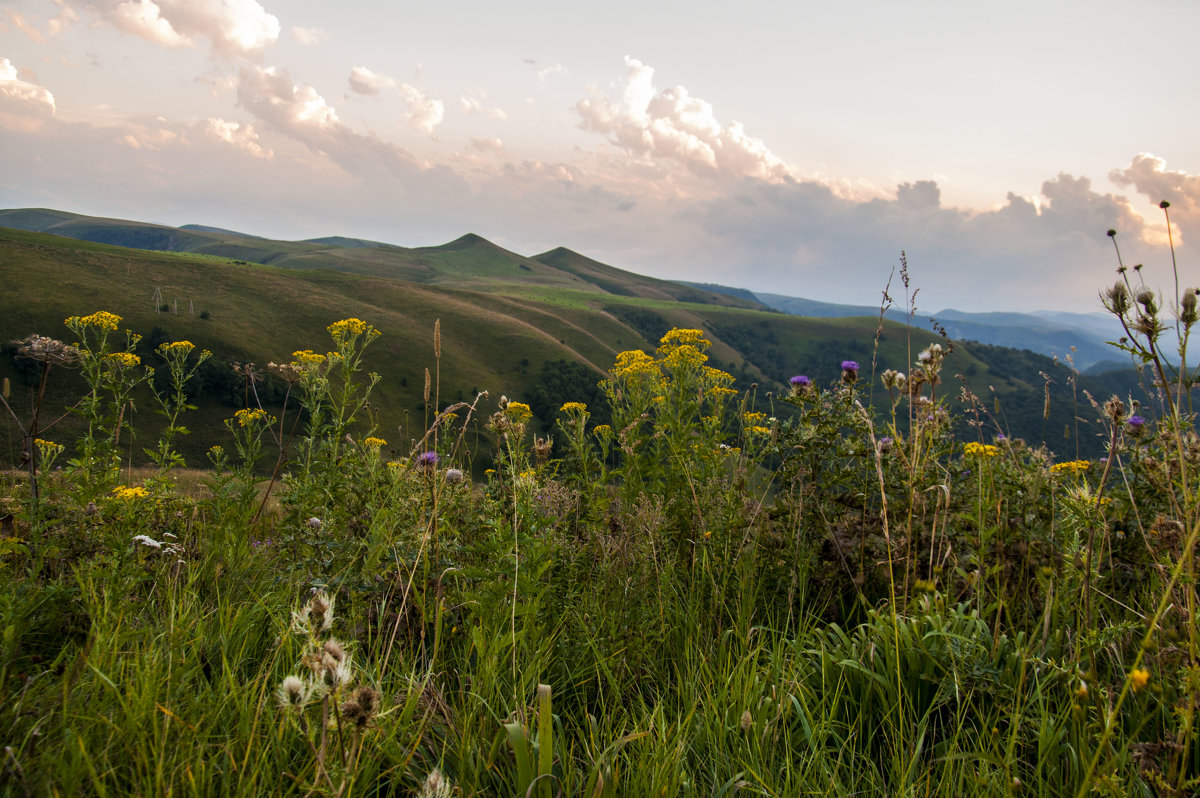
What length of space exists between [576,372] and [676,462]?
A: 265 feet

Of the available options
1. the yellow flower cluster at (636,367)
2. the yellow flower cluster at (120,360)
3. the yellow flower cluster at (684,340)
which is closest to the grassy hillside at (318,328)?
the yellow flower cluster at (636,367)

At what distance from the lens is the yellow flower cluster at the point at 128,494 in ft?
11.6

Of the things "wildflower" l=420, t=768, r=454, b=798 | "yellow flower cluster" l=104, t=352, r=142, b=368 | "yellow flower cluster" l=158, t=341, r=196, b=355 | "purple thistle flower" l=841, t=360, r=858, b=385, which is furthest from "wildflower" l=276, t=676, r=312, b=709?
"yellow flower cluster" l=158, t=341, r=196, b=355

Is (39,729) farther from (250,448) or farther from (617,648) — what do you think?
(250,448)

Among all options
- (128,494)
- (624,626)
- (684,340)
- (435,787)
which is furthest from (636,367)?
(435,787)

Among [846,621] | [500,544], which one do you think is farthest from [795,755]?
[500,544]

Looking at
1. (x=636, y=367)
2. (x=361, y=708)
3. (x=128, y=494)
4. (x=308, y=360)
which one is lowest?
(x=128, y=494)

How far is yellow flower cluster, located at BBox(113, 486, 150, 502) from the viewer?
3.55m

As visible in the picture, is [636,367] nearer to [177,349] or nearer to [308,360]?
[308,360]

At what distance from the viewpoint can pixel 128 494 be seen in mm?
3648

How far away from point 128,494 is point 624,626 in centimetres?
313

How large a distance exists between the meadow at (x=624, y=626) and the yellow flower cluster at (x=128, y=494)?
2.0 inches

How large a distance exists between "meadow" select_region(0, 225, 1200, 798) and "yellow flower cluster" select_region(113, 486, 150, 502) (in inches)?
2.0

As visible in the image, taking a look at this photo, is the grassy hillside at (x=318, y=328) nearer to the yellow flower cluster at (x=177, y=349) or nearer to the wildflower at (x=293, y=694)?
the yellow flower cluster at (x=177, y=349)
